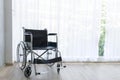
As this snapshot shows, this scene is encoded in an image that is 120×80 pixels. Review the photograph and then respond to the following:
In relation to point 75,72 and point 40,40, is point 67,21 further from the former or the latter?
point 75,72

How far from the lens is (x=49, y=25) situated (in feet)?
15.8

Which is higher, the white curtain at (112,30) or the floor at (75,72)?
the white curtain at (112,30)

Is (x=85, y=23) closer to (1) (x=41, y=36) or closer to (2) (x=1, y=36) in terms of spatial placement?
(1) (x=41, y=36)

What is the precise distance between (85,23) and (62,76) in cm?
152

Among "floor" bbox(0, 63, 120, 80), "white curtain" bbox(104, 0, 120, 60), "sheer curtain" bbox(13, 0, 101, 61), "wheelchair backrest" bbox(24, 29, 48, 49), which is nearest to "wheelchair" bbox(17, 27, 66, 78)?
"wheelchair backrest" bbox(24, 29, 48, 49)

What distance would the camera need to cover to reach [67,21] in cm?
484

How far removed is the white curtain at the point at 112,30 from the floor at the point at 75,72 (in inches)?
11.6

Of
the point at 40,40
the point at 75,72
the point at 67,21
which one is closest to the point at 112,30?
the point at 67,21

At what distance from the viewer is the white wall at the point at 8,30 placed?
15.0 feet

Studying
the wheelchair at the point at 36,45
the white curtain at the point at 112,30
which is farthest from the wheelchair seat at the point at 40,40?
the white curtain at the point at 112,30

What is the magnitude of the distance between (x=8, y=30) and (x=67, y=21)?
1304mm

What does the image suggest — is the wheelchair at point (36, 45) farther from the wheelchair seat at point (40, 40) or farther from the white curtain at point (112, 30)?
the white curtain at point (112, 30)

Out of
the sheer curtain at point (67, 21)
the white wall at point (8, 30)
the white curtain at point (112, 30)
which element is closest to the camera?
the white wall at point (8, 30)

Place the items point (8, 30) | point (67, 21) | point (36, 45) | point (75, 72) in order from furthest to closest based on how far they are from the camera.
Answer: point (67, 21)
point (8, 30)
point (36, 45)
point (75, 72)
